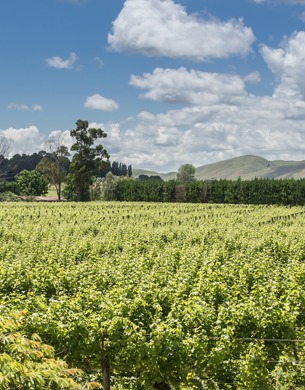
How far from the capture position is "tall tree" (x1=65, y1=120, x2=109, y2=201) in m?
98.2

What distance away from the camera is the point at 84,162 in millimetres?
99188

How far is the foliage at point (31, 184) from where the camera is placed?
126 m

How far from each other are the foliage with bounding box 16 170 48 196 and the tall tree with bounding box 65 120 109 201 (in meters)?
26.4

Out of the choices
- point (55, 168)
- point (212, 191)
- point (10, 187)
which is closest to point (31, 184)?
point (10, 187)

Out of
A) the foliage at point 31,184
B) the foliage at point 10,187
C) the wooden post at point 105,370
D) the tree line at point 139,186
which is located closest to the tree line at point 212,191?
the tree line at point 139,186

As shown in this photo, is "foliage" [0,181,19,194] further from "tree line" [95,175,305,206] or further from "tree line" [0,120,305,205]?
"tree line" [95,175,305,206]

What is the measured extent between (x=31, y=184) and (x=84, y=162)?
111 ft

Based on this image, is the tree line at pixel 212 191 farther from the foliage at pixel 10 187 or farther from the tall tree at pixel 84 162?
the foliage at pixel 10 187

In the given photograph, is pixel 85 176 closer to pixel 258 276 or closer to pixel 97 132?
pixel 97 132

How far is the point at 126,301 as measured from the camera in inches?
456

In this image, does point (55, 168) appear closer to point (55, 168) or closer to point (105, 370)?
point (55, 168)

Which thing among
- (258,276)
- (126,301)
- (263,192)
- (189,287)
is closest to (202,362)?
(126,301)

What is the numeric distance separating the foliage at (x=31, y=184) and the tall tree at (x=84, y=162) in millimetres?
26411

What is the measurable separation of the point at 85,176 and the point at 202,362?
90.3 m
